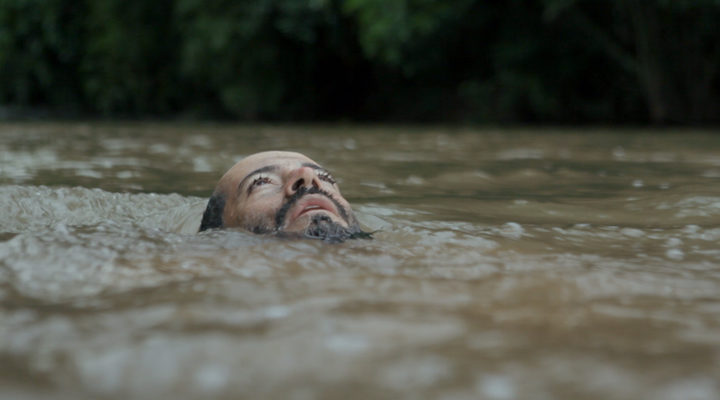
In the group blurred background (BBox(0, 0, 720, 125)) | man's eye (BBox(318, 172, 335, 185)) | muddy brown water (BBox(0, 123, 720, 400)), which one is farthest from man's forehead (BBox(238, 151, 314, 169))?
blurred background (BBox(0, 0, 720, 125))

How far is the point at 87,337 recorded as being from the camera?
6.62 ft

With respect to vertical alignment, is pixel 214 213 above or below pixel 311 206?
below

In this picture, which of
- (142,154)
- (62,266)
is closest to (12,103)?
(142,154)

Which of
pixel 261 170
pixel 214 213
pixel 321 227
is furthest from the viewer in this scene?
pixel 214 213

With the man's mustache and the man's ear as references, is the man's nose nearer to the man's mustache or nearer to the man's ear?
the man's mustache

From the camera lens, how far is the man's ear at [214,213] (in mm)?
3985

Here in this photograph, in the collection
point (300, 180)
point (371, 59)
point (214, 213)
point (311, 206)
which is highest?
point (371, 59)

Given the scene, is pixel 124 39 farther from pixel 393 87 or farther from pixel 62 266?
pixel 62 266

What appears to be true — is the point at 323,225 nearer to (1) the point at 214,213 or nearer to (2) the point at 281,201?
(2) the point at 281,201

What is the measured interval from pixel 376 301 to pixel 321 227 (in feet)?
3.82

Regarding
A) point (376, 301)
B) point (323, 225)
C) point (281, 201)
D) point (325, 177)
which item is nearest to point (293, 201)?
point (281, 201)

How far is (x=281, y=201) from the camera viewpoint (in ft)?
12.1

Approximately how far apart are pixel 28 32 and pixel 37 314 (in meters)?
28.6

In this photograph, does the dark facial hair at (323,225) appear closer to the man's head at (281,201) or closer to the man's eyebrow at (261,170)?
the man's head at (281,201)
